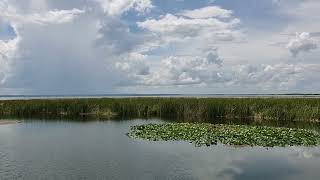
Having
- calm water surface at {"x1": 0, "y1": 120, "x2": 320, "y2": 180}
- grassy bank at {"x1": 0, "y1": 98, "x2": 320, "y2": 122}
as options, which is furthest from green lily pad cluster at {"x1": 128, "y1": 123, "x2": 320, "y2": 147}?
grassy bank at {"x1": 0, "y1": 98, "x2": 320, "y2": 122}

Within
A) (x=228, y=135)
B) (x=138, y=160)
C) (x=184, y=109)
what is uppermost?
(x=184, y=109)

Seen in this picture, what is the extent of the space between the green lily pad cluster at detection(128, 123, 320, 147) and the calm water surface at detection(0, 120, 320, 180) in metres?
1.15

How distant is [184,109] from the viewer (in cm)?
4262

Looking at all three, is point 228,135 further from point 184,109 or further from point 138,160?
point 184,109

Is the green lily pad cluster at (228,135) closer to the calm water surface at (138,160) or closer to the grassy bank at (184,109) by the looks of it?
the calm water surface at (138,160)

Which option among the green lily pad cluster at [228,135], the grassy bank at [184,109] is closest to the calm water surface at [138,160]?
the green lily pad cluster at [228,135]

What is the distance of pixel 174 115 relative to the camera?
42.7m

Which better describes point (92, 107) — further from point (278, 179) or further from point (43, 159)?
point (278, 179)

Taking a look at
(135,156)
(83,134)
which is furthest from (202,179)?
(83,134)

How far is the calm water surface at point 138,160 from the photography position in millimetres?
16219

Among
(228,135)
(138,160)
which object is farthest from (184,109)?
(138,160)

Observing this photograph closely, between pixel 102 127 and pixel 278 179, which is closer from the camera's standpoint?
pixel 278 179

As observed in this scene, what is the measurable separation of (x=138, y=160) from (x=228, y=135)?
799 cm

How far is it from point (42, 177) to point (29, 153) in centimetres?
537
